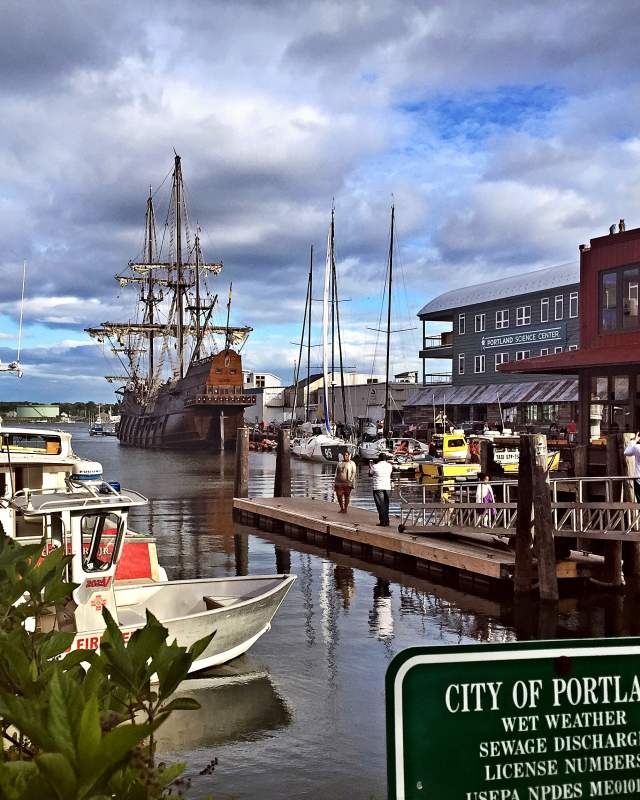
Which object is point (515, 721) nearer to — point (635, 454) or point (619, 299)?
point (635, 454)

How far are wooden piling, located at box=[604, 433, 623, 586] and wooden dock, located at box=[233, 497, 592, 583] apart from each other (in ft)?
1.35

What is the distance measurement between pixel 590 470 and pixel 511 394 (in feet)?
126

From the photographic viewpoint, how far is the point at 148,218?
102312mm

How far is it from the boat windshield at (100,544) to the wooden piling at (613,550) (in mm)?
9760

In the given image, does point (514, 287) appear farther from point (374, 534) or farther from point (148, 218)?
point (148, 218)

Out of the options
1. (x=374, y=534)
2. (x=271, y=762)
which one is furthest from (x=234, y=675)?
(x=374, y=534)

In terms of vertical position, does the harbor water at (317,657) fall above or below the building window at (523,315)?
below

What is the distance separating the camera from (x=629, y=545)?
18109 millimetres

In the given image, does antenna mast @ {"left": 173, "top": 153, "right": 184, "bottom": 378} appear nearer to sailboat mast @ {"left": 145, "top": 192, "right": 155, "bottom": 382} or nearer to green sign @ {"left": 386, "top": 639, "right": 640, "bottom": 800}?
sailboat mast @ {"left": 145, "top": 192, "right": 155, "bottom": 382}

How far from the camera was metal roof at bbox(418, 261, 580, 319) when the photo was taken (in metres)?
56.7

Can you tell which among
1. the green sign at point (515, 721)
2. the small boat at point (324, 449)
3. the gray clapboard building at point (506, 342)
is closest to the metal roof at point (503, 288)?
the gray clapboard building at point (506, 342)

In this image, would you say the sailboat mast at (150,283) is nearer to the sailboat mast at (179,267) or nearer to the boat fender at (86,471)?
the sailboat mast at (179,267)

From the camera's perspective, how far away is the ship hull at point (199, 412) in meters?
87.6

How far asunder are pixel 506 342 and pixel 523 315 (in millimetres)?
2228
